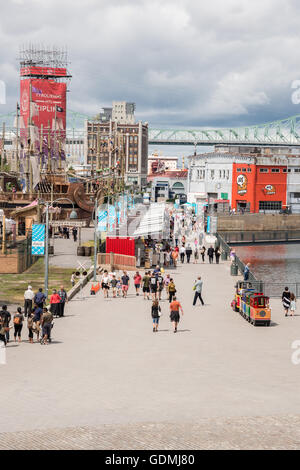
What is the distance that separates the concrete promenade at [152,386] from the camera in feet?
46.4

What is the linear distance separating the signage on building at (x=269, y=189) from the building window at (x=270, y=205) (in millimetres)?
1710

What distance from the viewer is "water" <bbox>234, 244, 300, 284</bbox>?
66.6m

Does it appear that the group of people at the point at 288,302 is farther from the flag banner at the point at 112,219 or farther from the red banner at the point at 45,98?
the red banner at the point at 45,98

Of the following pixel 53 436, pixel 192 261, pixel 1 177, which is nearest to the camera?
pixel 53 436

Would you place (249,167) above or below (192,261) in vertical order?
above

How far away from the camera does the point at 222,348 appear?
23.0m

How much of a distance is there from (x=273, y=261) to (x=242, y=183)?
1533 inches

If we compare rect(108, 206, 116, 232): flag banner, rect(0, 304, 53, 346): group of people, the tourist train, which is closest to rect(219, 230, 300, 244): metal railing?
rect(108, 206, 116, 232): flag banner

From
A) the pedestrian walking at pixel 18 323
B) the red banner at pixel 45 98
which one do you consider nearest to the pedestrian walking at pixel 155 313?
the pedestrian walking at pixel 18 323

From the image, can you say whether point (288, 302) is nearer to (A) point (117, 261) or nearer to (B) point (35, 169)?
(A) point (117, 261)

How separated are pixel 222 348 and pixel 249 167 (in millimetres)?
96519

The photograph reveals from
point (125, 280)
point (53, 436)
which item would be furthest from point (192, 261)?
point (53, 436)

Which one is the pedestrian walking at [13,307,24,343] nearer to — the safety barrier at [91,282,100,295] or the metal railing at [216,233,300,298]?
the safety barrier at [91,282,100,295]
